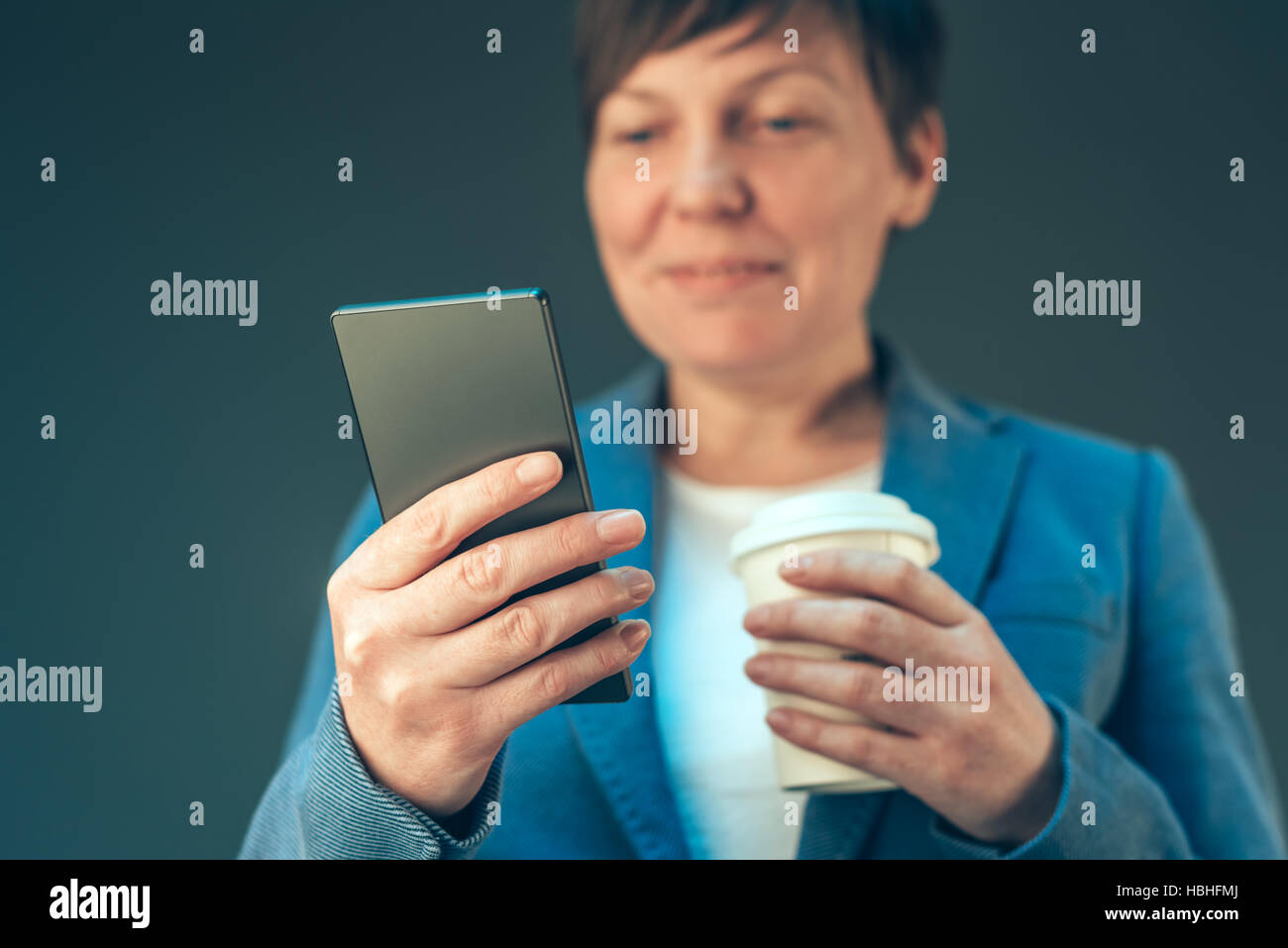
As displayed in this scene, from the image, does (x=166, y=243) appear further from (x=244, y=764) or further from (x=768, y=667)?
(x=768, y=667)

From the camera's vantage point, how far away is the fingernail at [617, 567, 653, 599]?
0.73 m

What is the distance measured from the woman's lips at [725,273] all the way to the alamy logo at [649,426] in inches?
7.8

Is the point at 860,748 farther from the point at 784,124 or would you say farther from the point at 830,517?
the point at 784,124

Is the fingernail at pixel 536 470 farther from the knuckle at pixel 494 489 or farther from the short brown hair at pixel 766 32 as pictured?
the short brown hair at pixel 766 32

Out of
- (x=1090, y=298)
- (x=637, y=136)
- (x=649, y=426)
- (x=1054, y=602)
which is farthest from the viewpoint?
(x=1090, y=298)

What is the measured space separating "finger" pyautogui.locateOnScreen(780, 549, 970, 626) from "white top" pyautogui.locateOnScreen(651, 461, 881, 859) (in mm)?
271

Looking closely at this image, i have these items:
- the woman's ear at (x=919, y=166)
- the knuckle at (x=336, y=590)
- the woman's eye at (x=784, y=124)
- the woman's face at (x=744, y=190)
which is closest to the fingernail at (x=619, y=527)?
the knuckle at (x=336, y=590)

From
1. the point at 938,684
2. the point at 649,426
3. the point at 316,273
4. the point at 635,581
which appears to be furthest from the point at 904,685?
the point at 316,273

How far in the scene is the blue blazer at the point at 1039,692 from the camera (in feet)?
2.81

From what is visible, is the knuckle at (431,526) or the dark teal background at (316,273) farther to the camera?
the dark teal background at (316,273)

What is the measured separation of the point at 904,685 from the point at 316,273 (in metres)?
1.13
